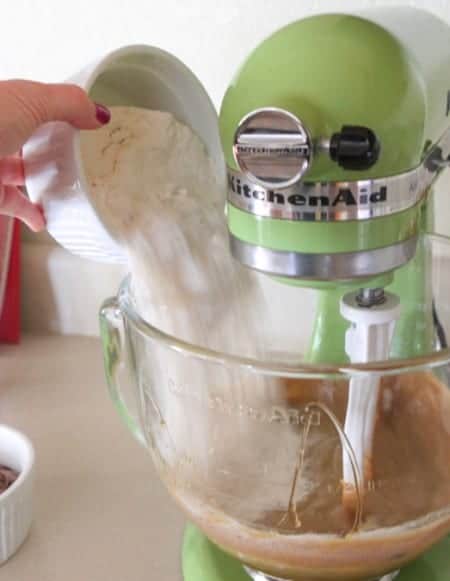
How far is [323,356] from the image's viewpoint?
0.56 m

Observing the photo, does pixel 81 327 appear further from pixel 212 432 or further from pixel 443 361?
pixel 443 361

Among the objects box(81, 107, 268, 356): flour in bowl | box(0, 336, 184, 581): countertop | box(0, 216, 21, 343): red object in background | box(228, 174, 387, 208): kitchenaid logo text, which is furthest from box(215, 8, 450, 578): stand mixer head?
box(0, 216, 21, 343): red object in background

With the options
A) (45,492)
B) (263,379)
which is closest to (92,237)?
(263,379)

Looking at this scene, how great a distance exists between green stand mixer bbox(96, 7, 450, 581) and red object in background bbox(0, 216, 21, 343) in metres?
0.31

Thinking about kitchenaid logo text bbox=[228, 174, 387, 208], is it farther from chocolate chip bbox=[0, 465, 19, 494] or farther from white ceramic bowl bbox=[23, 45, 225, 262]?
chocolate chip bbox=[0, 465, 19, 494]

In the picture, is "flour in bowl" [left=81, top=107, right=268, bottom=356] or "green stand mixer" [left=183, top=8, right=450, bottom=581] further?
"flour in bowl" [left=81, top=107, right=268, bottom=356]

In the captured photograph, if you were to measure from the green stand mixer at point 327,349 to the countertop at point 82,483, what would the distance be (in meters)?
0.04

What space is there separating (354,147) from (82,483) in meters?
0.36

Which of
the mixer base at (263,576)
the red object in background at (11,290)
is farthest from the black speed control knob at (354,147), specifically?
the red object in background at (11,290)

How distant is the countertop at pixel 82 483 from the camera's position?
1.75 ft

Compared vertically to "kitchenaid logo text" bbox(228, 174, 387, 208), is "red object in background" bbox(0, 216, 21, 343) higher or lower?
lower

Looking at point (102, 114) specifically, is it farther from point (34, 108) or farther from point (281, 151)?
point (281, 151)

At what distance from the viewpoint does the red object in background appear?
31.2 inches

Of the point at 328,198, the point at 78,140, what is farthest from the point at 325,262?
the point at 78,140
